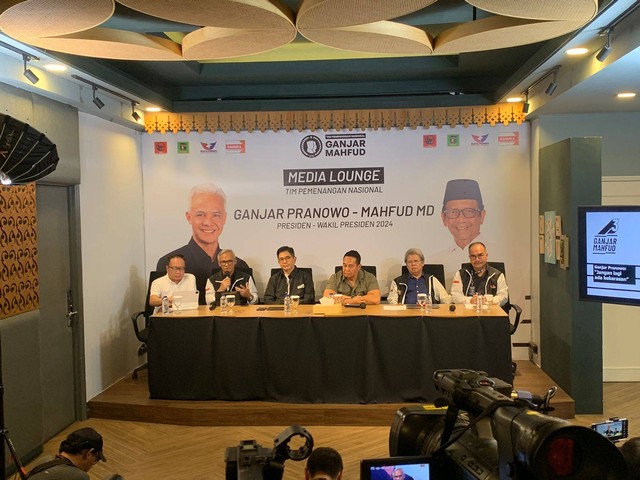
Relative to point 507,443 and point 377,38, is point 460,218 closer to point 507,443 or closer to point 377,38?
point 377,38

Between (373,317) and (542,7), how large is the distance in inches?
107

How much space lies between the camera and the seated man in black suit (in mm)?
6059

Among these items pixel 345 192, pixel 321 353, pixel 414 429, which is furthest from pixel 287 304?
pixel 414 429

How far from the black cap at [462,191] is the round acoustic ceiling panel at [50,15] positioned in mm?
4286

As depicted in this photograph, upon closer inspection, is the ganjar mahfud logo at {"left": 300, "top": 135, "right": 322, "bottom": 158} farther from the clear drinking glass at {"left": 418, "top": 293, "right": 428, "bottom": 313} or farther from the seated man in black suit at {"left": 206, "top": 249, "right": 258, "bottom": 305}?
the clear drinking glass at {"left": 418, "top": 293, "right": 428, "bottom": 313}

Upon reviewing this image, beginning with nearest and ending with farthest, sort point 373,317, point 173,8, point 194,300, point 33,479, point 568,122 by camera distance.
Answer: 1. point 33,479
2. point 173,8
3. point 373,317
4. point 194,300
5. point 568,122

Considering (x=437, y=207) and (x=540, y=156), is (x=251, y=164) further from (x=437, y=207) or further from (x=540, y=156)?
(x=540, y=156)

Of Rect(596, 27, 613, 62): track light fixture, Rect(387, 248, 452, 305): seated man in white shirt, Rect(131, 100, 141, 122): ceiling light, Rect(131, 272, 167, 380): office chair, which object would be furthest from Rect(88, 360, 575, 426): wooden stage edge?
Rect(131, 100, 141, 122): ceiling light

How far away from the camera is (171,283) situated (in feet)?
19.6

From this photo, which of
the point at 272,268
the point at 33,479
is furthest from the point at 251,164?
the point at 33,479

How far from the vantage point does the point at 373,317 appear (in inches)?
197

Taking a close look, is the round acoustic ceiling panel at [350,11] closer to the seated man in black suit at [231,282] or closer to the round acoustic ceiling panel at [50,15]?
the round acoustic ceiling panel at [50,15]

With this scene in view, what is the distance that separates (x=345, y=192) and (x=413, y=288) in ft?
4.63

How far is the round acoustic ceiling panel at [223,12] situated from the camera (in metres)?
2.95
